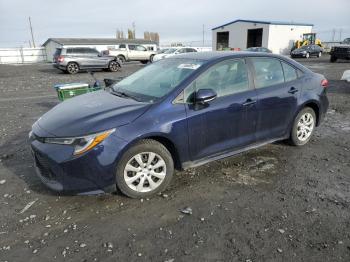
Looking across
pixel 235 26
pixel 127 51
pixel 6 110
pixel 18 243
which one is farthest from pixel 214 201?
pixel 235 26

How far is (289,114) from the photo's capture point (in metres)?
4.79

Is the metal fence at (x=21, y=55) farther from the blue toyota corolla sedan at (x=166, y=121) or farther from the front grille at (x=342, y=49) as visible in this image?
the blue toyota corolla sedan at (x=166, y=121)

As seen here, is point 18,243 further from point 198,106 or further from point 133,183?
point 198,106

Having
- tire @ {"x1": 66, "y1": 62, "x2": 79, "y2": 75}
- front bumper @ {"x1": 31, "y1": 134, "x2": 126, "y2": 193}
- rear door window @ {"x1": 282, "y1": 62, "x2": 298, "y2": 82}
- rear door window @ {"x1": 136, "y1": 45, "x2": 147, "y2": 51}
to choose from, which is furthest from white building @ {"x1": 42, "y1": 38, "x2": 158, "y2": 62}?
front bumper @ {"x1": 31, "y1": 134, "x2": 126, "y2": 193}

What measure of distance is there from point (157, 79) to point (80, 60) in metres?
17.3

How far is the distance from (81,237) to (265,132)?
289 cm

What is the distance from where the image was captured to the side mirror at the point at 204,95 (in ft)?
12.0

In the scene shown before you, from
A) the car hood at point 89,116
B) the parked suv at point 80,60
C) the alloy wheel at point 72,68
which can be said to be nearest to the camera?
the car hood at point 89,116

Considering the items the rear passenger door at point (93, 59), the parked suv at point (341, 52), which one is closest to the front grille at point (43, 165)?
the rear passenger door at point (93, 59)

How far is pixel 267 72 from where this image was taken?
457 centimetres

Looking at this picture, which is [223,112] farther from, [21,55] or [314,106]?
[21,55]

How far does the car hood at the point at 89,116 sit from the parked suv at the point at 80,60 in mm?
16943

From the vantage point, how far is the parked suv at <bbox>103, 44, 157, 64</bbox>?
27209 mm

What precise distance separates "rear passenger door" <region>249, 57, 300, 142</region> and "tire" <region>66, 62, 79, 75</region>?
17394 millimetres
